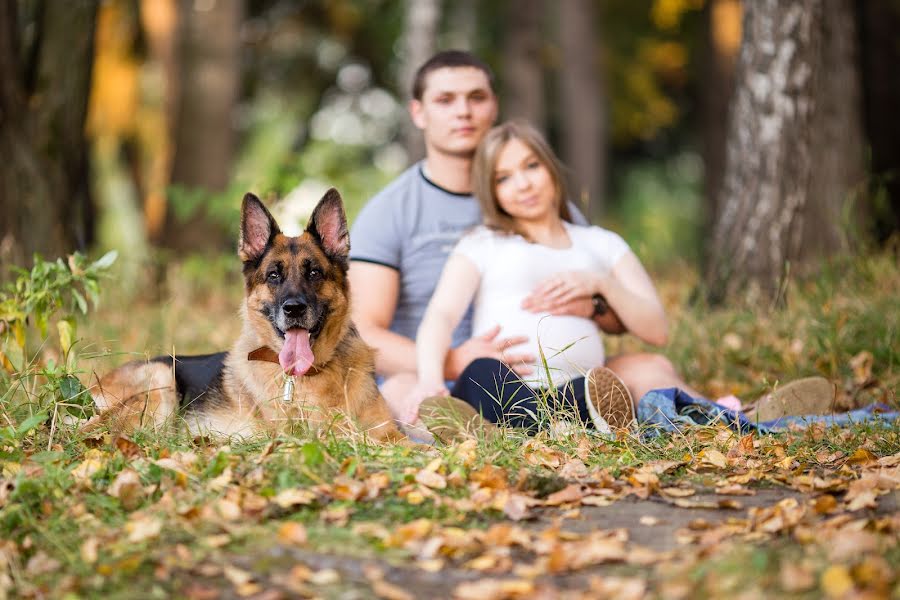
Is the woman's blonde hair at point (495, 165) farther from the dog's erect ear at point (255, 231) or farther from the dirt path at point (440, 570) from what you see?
the dirt path at point (440, 570)

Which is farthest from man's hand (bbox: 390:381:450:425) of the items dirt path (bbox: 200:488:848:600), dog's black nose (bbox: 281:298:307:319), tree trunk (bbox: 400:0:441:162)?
tree trunk (bbox: 400:0:441:162)

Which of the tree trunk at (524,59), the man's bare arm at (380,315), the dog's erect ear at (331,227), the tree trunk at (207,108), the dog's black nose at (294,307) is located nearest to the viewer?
the dog's black nose at (294,307)

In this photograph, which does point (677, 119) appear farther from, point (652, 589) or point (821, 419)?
point (652, 589)

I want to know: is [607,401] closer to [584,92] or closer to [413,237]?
[413,237]

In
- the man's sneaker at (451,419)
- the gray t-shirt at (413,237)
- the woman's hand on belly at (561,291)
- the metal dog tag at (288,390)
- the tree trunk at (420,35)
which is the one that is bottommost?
the man's sneaker at (451,419)

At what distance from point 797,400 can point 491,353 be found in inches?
61.4

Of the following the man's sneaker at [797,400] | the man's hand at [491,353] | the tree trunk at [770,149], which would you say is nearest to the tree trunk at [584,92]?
the tree trunk at [770,149]

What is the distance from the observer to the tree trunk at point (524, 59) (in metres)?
17.5

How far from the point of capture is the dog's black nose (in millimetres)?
4525

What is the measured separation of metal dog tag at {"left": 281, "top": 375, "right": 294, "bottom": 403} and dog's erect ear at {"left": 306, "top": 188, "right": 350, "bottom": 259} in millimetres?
668

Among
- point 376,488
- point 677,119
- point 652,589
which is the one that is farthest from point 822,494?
point 677,119

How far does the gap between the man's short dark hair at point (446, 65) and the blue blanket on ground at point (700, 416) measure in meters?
2.20

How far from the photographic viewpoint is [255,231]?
15.9 ft

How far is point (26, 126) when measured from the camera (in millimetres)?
7352
